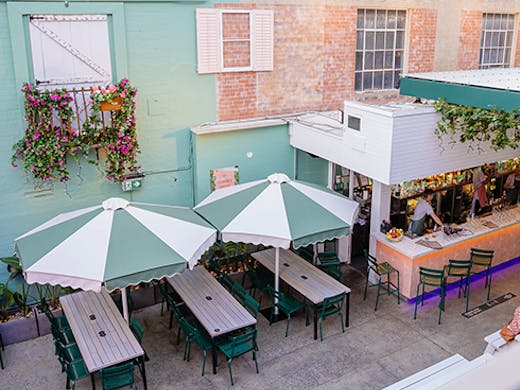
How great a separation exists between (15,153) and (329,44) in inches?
278

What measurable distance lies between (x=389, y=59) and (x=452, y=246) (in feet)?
16.4

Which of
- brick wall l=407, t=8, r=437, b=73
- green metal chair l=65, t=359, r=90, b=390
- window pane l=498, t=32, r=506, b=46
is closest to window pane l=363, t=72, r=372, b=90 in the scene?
brick wall l=407, t=8, r=437, b=73

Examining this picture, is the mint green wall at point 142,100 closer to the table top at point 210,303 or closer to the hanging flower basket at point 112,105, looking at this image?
the hanging flower basket at point 112,105

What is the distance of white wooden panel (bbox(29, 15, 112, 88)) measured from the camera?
31.1ft

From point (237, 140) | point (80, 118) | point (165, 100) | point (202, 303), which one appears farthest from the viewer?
point (237, 140)

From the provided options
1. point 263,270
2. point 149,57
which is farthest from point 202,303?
point 149,57

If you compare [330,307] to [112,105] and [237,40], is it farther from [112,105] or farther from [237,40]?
[237,40]

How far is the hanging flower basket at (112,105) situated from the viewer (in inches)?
385

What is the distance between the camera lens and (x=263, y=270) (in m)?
11.0

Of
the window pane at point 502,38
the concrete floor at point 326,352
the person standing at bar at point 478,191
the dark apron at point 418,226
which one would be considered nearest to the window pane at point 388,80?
the person standing at bar at point 478,191

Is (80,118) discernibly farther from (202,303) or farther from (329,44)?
(329,44)

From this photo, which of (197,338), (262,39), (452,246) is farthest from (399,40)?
(197,338)

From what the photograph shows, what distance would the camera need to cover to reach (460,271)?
442 inches

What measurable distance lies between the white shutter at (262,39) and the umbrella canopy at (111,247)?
13.9ft
